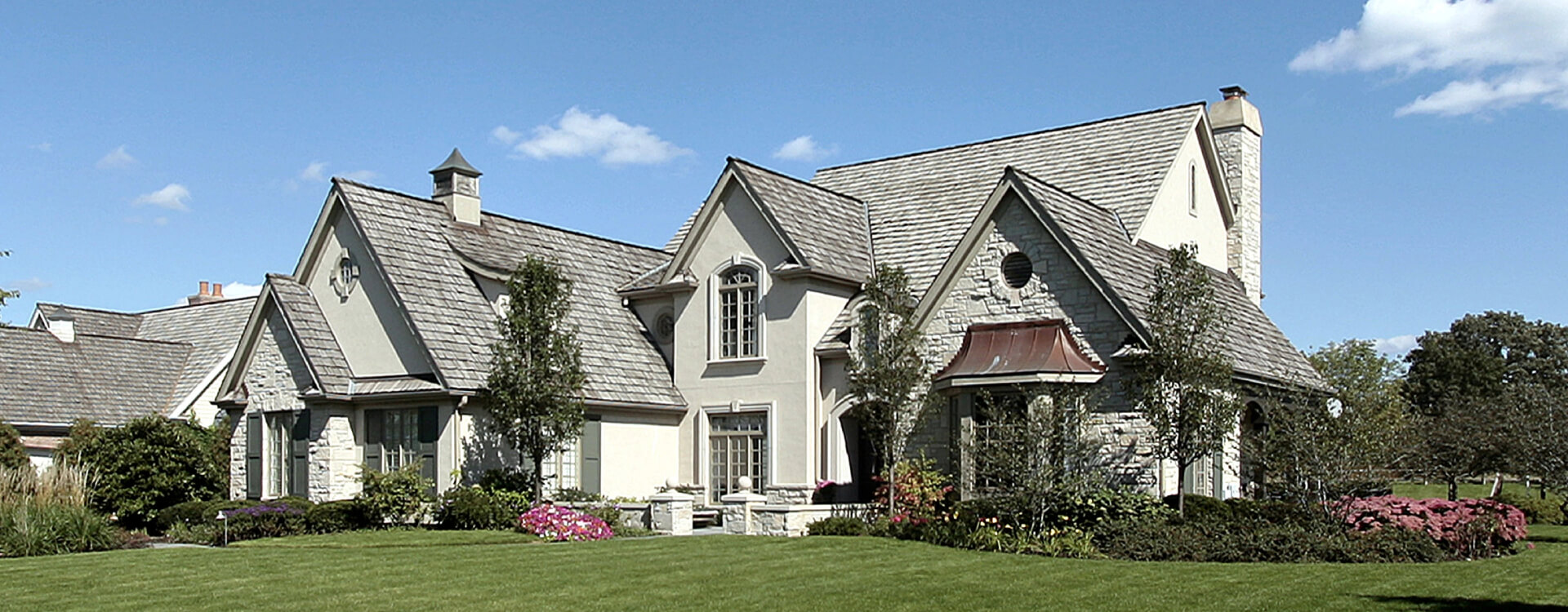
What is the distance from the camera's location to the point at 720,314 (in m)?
30.5

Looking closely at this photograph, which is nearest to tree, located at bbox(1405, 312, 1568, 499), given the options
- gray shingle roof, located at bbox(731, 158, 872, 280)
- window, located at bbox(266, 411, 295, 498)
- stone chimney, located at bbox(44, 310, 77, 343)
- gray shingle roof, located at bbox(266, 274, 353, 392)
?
gray shingle roof, located at bbox(731, 158, 872, 280)

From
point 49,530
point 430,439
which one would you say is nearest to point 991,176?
point 430,439

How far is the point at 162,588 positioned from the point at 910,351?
520 inches

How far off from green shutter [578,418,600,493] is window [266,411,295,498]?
5.82 m

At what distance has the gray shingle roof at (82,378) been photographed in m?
37.1

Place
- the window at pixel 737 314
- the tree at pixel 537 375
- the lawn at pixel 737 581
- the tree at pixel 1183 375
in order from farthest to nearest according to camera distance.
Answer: the window at pixel 737 314 → the tree at pixel 537 375 → the tree at pixel 1183 375 → the lawn at pixel 737 581

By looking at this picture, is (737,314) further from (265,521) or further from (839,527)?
(265,521)

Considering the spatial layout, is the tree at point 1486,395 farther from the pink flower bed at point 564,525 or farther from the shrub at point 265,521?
the shrub at point 265,521

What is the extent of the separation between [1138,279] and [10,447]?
23538 millimetres

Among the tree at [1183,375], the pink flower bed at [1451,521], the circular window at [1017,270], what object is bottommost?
the pink flower bed at [1451,521]

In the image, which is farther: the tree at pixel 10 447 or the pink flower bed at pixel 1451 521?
the tree at pixel 10 447

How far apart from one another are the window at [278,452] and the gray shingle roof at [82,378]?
789 centimetres

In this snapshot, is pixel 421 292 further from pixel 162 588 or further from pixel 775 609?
pixel 775 609

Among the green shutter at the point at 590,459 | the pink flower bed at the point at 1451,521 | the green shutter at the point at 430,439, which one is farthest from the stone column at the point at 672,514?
the pink flower bed at the point at 1451,521
